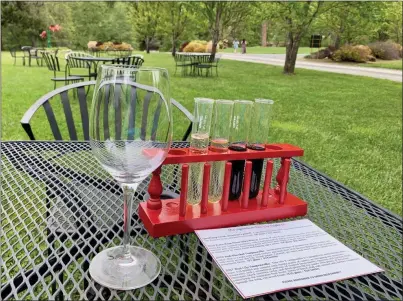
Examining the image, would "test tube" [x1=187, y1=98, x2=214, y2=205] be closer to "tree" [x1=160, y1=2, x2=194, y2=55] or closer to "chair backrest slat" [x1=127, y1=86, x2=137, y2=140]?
"chair backrest slat" [x1=127, y1=86, x2=137, y2=140]

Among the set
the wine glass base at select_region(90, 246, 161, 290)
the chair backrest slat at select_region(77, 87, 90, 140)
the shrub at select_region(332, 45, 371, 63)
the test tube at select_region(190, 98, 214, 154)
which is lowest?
the shrub at select_region(332, 45, 371, 63)

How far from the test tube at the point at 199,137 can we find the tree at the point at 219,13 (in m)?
15.3

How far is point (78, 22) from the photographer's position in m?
36.8

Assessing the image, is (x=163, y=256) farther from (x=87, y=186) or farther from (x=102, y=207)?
(x=87, y=186)

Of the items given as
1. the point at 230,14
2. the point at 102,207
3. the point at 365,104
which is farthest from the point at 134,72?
the point at 230,14

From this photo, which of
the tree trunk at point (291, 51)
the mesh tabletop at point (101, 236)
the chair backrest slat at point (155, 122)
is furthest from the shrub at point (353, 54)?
the chair backrest slat at point (155, 122)

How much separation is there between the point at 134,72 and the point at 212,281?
14.7 inches

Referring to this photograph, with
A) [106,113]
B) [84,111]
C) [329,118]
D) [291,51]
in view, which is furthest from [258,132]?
[291,51]

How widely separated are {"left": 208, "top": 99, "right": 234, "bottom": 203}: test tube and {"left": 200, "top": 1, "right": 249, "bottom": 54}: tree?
15.2m

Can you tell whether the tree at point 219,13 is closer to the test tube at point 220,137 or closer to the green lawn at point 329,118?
the green lawn at point 329,118

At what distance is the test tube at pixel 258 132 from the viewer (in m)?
0.91

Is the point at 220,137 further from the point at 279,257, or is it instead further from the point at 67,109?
the point at 67,109

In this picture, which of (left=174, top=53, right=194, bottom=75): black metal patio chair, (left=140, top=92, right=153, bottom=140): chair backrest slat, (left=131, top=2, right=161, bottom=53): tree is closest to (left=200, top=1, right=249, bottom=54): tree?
(left=174, top=53, right=194, bottom=75): black metal patio chair

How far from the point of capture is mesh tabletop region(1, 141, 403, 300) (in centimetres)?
64
